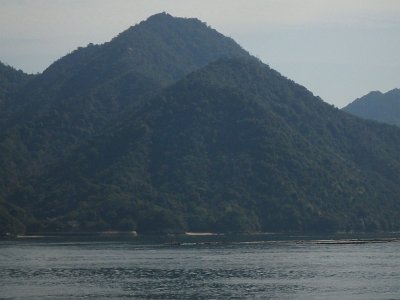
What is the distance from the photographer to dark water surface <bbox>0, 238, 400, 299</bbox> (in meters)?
113

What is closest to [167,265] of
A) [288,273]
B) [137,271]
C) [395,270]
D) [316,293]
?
[137,271]

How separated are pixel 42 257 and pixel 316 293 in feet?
238

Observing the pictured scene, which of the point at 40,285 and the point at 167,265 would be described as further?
the point at 167,265

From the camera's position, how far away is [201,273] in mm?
139375

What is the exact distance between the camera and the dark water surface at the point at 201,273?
113250 mm

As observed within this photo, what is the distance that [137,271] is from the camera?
468 ft

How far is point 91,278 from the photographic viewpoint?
132 metres

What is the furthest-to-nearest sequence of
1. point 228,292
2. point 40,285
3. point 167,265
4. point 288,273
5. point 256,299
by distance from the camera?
1. point 167,265
2. point 288,273
3. point 40,285
4. point 228,292
5. point 256,299

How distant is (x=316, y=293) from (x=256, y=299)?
31.6 feet

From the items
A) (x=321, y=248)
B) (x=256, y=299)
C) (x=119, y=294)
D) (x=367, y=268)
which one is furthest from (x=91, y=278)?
(x=321, y=248)

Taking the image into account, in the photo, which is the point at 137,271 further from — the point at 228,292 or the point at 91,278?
the point at 228,292

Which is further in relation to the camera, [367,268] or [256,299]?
[367,268]

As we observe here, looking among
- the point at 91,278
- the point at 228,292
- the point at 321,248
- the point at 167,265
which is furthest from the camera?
the point at 321,248

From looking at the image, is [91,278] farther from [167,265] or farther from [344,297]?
[344,297]
